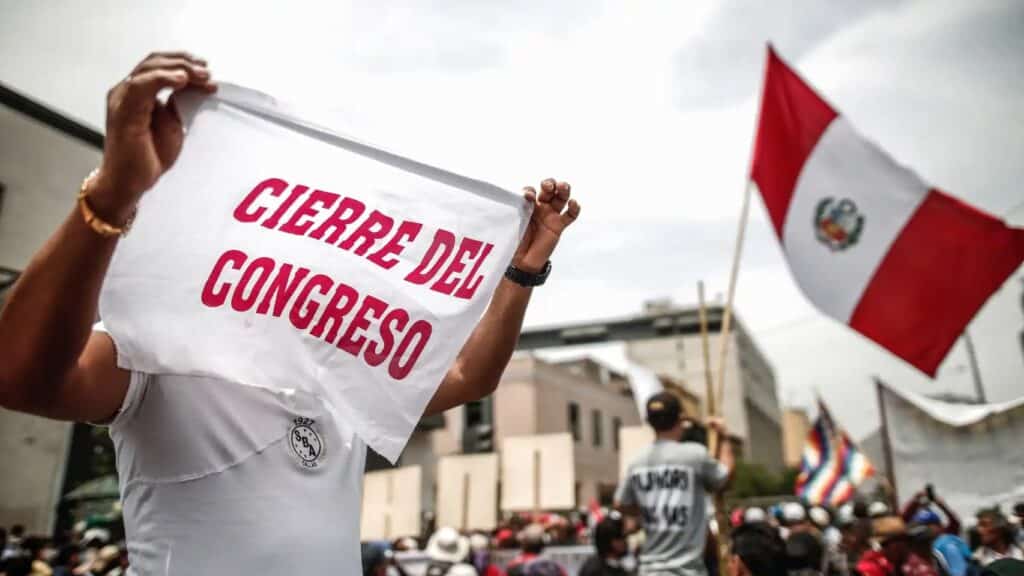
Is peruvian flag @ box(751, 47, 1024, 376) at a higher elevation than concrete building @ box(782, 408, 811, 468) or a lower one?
lower

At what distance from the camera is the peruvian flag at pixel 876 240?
625cm

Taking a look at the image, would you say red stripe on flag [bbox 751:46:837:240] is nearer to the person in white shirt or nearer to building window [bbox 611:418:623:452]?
the person in white shirt

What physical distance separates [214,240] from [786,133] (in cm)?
640

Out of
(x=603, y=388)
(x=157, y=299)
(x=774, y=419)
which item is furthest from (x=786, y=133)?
(x=774, y=419)

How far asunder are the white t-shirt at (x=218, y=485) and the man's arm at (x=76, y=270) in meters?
0.19

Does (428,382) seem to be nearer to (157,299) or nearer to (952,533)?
(157,299)

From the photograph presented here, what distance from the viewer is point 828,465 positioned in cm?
1475

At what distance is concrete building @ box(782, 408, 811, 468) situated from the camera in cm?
6288

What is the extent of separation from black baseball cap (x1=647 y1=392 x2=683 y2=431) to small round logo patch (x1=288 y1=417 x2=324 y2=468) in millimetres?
3300

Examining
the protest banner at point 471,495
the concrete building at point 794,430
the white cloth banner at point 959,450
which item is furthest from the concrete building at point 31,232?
the concrete building at point 794,430

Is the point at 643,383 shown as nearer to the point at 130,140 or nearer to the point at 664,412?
the point at 664,412

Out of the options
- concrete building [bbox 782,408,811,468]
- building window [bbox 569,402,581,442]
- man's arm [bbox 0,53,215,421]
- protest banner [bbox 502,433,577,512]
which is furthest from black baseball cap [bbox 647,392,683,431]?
concrete building [bbox 782,408,811,468]

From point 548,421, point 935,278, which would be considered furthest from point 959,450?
point 548,421

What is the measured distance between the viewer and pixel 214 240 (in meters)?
1.34
